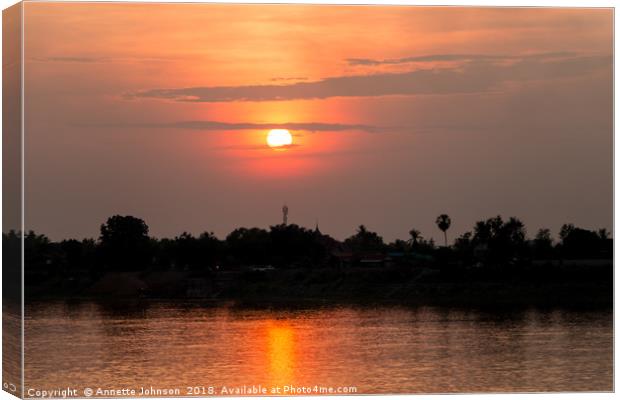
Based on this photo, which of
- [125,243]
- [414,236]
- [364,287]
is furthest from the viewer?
[364,287]

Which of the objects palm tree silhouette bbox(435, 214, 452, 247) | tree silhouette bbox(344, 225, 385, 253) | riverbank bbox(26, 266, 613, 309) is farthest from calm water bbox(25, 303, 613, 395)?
palm tree silhouette bbox(435, 214, 452, 247)

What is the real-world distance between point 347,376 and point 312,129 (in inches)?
84.6

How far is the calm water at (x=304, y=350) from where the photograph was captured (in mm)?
9812

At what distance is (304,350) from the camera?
449 inches

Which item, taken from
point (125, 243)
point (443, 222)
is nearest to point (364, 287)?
point (443, 222)

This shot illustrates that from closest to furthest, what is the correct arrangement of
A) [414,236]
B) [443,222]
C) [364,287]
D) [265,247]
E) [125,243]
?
[125,243] < [443,222] < [414,236] < [265,247] < [364,287]

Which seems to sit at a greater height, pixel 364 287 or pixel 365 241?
pixel 365 241

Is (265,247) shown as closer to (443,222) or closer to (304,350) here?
(304,350)

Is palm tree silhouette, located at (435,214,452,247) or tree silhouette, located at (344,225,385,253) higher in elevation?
palm tree silhouette, located at (435,214,452,247)

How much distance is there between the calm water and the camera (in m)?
9.81

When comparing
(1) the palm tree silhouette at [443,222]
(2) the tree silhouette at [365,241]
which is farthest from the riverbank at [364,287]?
(1) the palm tree silhouette at [443,222]

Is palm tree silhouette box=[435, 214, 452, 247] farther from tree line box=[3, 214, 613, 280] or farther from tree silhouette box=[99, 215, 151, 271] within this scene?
tree silhouette box=[99, 215, 151, 271]

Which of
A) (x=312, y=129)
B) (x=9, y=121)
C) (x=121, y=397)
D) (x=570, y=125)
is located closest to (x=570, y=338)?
(x=570, y=125)

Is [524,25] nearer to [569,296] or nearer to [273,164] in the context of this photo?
[273,164]
